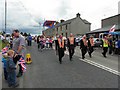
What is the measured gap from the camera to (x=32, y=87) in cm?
614

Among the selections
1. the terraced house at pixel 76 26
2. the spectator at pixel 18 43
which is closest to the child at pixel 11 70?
the spectator at pixel 18 43

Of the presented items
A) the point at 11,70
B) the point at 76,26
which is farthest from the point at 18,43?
the point at 76,26

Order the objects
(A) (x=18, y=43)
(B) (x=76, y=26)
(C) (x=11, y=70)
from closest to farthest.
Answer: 1. (C) (x=11, y=70)
2. (A) (x=18, y=43)
3. (B) (x=76, y=26)

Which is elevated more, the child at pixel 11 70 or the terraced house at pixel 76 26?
the terraced house at pixel 76 26

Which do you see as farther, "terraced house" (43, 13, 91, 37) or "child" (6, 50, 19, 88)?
"terraced house" (43, 13, 91, 37)

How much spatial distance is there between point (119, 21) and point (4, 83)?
35210 mm

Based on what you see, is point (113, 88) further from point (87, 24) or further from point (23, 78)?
point (87, 24)

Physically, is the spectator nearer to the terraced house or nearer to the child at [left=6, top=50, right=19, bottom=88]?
the child at [left=6, top=50, right=19, bottom=88]

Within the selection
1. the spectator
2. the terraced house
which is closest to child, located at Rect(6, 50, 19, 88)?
the spectator

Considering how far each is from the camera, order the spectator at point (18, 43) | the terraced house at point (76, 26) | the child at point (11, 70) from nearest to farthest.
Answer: the child at point (11, 70) → the spectator at point (18, 43) → the terraced house at point (76, 26)

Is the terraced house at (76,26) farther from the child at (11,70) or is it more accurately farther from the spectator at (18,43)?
the child at (11,70)

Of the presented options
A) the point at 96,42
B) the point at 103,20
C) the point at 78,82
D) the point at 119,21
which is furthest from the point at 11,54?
the point at 103,20

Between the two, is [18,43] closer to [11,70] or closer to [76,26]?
[11,70]

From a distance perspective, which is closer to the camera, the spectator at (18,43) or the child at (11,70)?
the child at (11,70)
